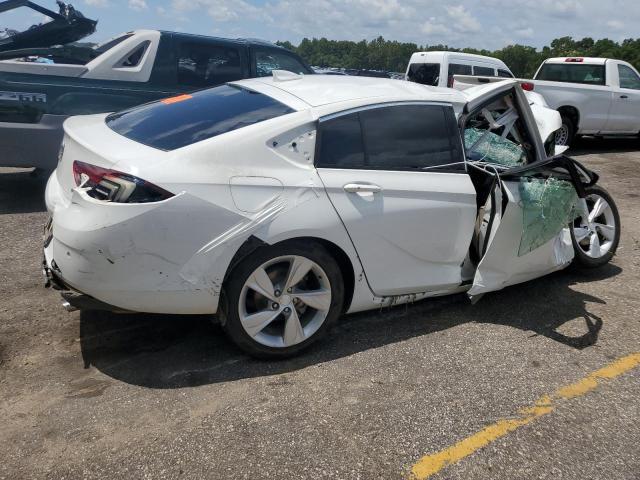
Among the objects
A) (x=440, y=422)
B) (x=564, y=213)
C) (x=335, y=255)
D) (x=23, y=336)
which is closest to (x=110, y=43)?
(x=23, y=336)

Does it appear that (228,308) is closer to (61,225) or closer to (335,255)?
(335,255)

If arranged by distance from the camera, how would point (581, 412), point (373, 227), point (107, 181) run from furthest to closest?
point (373, 227)
point (581, 412)
point (107, 181)

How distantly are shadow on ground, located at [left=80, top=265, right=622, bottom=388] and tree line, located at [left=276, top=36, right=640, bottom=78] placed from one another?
34.9 m

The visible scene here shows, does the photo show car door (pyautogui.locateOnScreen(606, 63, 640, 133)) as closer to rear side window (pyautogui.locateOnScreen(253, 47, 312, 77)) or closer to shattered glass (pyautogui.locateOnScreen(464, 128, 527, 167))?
rear side window (pyautogui.locateOnScreen(253, 47, 312, 77))

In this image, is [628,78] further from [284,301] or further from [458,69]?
[284,301]

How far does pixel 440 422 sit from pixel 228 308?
125 cm

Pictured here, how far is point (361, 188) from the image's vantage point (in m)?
3.29

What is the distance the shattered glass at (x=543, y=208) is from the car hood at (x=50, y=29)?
708 centimetres

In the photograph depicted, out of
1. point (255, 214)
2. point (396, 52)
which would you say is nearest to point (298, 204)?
point (255, 214)

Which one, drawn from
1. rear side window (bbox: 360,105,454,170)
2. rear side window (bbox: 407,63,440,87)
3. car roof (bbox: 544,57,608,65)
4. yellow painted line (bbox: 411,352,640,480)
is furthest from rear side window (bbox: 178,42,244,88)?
car roof (bbox: 544,57,608,65)

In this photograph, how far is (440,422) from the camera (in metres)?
2.84

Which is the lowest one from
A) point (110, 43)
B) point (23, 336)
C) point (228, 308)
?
point (23, 336)

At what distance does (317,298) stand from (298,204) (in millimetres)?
578

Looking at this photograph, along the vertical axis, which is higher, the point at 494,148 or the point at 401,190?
the point at 494,148
